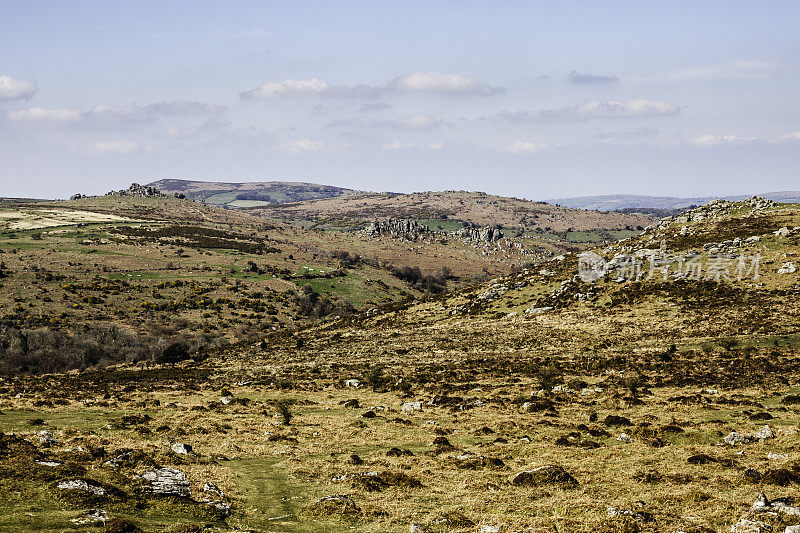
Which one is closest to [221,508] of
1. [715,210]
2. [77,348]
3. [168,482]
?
[168,482]

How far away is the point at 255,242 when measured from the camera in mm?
198500

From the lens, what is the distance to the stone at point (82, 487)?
16.1 metres

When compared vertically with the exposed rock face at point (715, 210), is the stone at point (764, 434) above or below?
below

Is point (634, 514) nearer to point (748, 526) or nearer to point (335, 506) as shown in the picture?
point (748, 526)

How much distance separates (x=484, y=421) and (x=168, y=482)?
1925 cm

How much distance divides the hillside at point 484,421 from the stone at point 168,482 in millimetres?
111

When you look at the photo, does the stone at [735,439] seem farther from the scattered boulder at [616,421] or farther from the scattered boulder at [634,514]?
the scattered boulder at [634,514]

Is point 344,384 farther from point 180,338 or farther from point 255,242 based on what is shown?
point 255,242

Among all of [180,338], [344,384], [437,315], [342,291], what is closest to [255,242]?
[342,291]

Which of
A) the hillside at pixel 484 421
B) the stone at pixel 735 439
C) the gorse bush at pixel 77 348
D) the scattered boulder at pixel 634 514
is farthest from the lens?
the gorse bush at pixel 77 348

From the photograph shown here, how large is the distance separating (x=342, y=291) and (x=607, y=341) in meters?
82.5

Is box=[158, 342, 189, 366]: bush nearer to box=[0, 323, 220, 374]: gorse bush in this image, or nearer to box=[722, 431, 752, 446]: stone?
box=[0, 323, 220, 374]: gorse bush

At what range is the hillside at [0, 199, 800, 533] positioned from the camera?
1680 cm

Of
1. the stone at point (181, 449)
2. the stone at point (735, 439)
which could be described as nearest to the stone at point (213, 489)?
the stone at point (181, 449)
